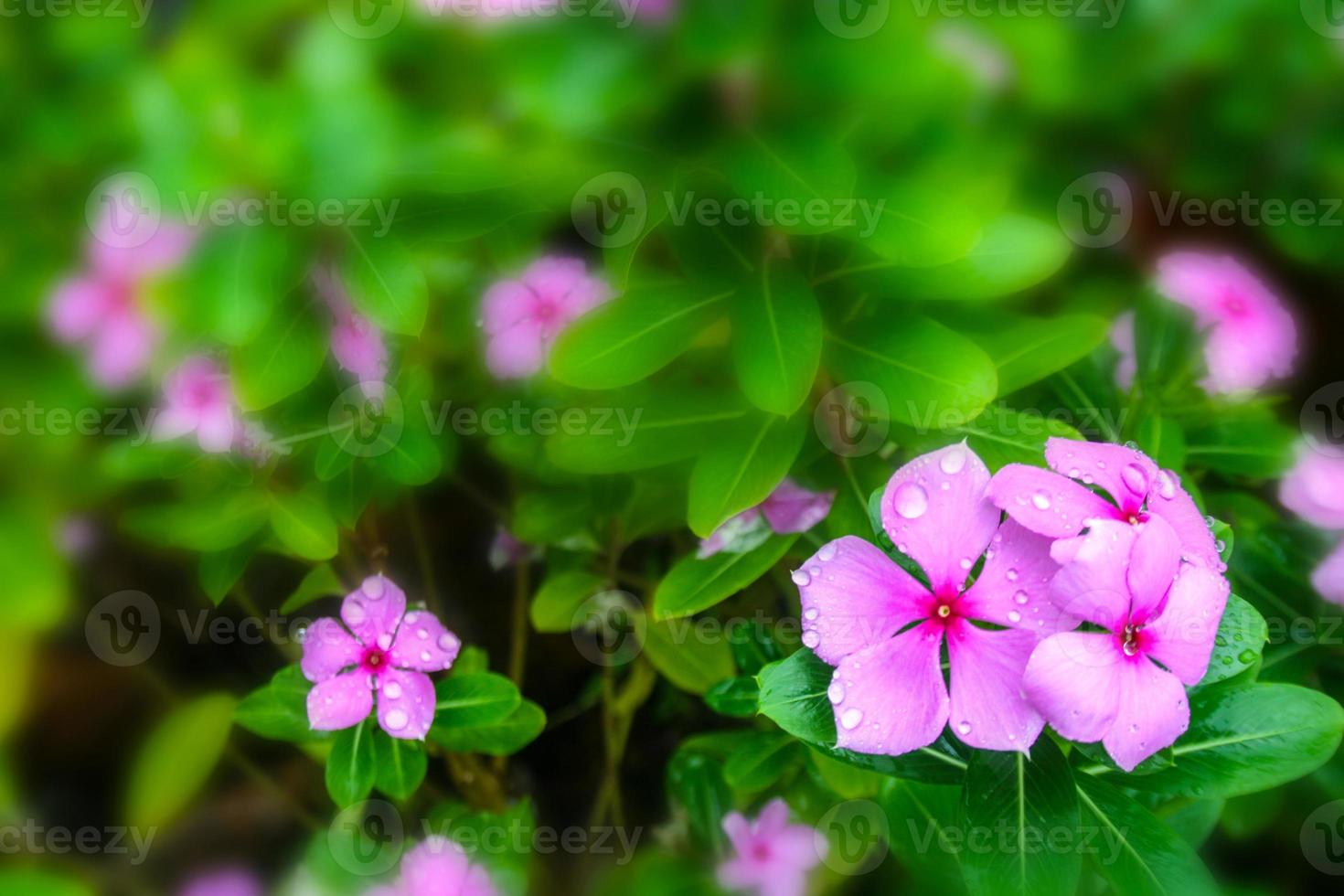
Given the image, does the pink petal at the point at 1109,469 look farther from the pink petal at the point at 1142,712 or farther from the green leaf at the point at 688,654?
the green leaf at the point at 688,654

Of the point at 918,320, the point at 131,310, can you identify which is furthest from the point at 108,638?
the point at 918,320

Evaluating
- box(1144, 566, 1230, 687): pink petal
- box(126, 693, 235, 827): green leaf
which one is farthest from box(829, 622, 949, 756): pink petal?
box(126, 693, 235, 827): green leaf

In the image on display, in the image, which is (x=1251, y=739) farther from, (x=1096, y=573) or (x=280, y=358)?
(x=280, y=358)

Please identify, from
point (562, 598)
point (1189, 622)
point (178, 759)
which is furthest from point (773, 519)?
point (178, 759)

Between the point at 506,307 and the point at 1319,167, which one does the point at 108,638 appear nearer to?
the point at 506,307

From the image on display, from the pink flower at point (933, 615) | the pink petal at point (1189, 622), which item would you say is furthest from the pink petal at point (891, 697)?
the pink petal at point (1189, 622)

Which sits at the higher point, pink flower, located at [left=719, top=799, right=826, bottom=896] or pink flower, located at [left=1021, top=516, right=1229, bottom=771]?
pink flower, located at [left=1021, top=516, right=1229, bottom=771]

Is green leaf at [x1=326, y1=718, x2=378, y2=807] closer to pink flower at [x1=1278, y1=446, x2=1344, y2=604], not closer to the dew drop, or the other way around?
the dew drop
